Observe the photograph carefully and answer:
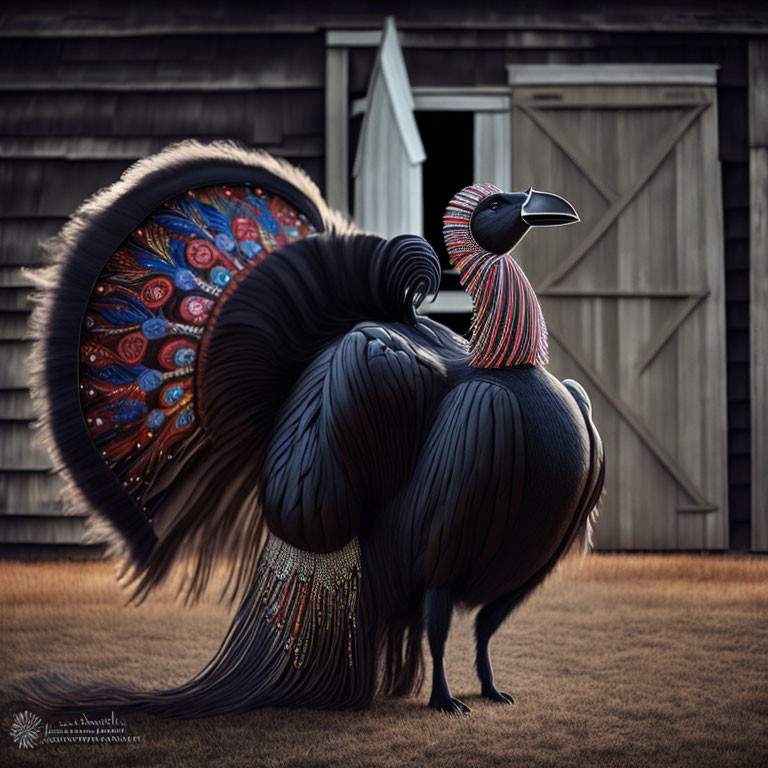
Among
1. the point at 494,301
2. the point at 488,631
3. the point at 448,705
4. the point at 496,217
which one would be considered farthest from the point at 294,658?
the point at 496,217

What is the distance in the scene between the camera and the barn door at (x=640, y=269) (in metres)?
5.28

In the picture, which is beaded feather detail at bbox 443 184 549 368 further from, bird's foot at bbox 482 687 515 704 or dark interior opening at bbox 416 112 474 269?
dark interior opening at bbox 416 112 474 269

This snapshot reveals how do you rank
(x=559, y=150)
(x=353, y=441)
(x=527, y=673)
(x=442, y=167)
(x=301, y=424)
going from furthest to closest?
(x=442, y=167) < (x=559, y=150) < (x=527, y=673) < (x=301, y=424) < (x=353, y=441)

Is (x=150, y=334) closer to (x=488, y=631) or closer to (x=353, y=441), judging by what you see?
(x=353, y=441)

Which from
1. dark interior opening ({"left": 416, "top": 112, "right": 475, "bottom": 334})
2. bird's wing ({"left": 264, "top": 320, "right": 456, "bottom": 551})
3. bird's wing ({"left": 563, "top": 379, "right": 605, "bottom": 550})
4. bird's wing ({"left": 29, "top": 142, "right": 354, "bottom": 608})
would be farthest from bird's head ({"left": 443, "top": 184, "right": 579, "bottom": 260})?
dark interior opening ({"left": 416, "top": 112, "right": 475, "bottom": 334})

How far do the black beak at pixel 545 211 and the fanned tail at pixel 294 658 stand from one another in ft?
3.40

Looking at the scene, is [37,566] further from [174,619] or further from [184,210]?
[184,210]

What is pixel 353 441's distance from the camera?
2.43 m

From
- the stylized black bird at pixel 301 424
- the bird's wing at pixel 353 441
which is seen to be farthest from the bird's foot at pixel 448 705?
the bird's wing at pixel 353 441

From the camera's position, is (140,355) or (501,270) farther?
(140,355)

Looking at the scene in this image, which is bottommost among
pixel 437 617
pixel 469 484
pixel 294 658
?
pixel 294 658

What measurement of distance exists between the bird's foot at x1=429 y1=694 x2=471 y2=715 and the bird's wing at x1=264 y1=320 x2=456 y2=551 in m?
0.53

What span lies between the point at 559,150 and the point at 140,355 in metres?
3.45

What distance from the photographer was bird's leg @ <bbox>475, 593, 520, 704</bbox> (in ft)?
8.48
